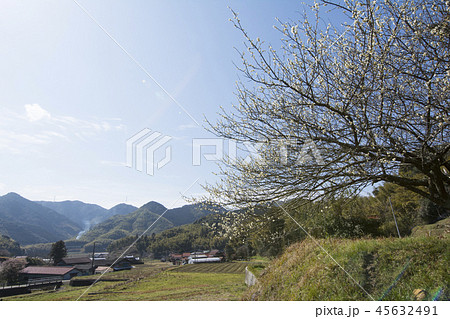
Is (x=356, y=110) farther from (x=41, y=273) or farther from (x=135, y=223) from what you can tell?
(x=135, y=223)

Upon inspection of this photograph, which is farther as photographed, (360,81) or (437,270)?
(437,270)

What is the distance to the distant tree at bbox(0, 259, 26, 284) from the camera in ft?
48.8

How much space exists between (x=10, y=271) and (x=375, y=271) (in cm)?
2090

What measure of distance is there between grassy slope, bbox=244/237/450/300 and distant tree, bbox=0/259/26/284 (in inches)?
709

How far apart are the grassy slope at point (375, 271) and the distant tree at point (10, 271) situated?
18004mm

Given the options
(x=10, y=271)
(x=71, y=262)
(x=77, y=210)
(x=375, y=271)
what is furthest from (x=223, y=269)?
(x=77, y=210)

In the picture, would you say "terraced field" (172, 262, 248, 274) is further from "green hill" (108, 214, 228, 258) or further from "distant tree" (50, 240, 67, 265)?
"distant tree" (50, 240, 67, 265)

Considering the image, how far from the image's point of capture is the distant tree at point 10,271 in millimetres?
14860
